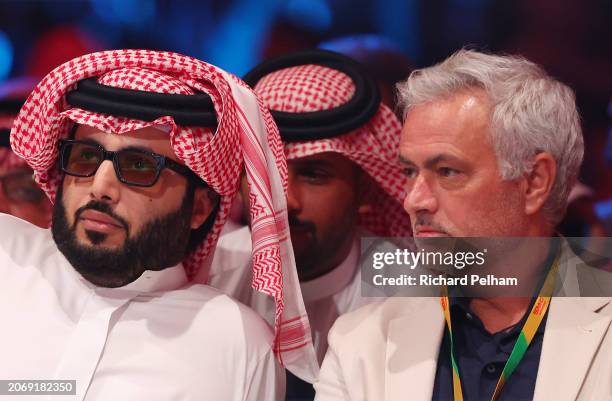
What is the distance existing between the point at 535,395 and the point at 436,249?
47 centimetres

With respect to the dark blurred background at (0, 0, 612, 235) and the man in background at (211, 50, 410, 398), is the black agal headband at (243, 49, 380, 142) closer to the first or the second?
the man in background at (211, 50, 410, 398)

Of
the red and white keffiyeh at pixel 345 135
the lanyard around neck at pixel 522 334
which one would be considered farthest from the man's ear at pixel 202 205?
the lanyard around neck at pixel 522 334

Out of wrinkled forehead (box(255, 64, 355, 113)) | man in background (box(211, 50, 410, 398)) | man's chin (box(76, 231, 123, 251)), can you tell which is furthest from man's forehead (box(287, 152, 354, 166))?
man's chin (box(76, 231, 123, 251))

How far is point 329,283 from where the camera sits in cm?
318

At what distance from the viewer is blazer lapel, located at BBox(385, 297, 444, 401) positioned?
2.36 meters

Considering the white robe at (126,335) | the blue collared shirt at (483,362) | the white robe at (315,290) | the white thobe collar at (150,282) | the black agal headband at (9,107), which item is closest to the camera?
the blue collared shirt at (483,362)

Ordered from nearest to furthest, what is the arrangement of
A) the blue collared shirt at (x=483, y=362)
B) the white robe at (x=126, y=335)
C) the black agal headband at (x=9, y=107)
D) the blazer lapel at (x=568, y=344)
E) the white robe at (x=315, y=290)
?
the blazer lapel at (x=568, y=344)
the blue collared shirt at (x=483, y=362)
the white robe at (x=126, y=335)
the white robe at (x=315, y=290)
the black agal headband at (x=9, y=107)

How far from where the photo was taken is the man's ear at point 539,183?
2.44 m

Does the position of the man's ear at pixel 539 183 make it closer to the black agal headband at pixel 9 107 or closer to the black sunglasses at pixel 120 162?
the black sunglasses at pixel 120 162

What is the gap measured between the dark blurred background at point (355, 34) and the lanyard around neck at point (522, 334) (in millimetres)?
1135

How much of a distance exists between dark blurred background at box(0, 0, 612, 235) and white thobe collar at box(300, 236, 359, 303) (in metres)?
0.81

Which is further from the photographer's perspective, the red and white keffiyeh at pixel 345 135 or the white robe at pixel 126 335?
the red and white keffiyeh at pixel 345 135

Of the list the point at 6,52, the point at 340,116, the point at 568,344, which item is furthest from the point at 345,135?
the point at 6,52

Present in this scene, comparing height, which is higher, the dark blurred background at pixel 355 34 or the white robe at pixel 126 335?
the dark blurred background at pixel 355 34
